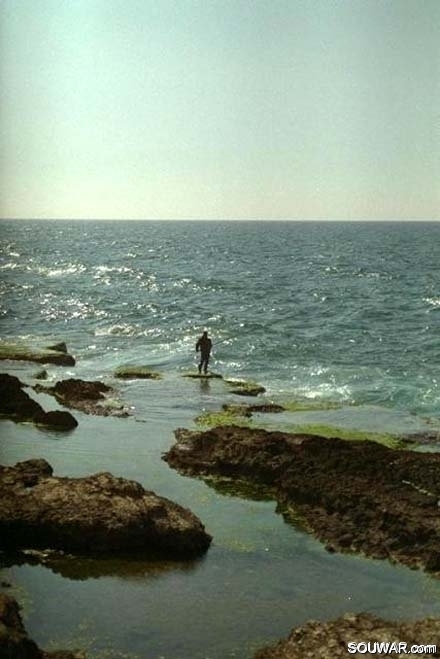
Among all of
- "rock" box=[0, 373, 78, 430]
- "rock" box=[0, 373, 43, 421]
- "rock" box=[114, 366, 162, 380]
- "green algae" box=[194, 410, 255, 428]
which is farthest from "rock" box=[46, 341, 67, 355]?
"green algae" box=[194, 410, 255, 428]

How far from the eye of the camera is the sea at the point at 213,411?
1120cm

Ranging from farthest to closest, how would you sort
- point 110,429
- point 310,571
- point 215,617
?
point 110,429 → point 310,571 → point 215,617

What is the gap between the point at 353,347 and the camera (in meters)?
42.0

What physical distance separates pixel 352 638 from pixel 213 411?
15650mm

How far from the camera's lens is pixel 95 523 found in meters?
13.1

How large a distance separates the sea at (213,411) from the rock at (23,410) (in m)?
0.53

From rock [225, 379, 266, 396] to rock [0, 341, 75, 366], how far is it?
8.11 meters

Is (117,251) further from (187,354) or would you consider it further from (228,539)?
(228,539)

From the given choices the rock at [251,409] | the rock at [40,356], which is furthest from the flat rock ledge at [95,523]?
the rock at [40,356]

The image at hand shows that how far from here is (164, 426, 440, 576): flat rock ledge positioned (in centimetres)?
1409

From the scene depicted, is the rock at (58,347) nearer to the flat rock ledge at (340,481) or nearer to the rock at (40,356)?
the rock at (40,356)

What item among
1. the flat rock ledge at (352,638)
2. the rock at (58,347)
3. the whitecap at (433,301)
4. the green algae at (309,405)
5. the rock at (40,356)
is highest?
the whitecap at (433,301)

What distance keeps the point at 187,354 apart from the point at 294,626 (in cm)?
2815

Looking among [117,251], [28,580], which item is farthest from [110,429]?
[117,251]
